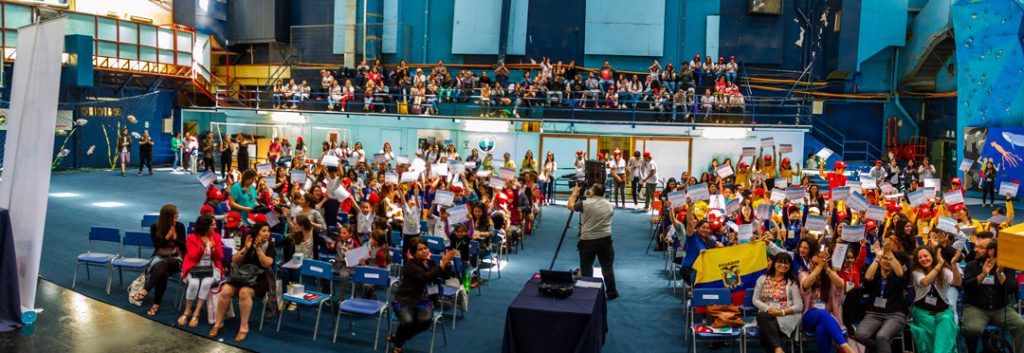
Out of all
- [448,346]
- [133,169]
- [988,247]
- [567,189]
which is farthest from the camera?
[133,169]

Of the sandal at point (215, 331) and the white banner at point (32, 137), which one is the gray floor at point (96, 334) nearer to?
the sandal at point (215, 331)

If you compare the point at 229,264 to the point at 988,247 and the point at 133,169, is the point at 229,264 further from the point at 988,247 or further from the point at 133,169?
the point at 133,169

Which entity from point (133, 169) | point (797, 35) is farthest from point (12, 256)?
point (797, 35)

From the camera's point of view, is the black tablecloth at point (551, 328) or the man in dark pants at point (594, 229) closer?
the black tablecloth at point (551, 328)

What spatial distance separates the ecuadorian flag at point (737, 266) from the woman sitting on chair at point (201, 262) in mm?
5672

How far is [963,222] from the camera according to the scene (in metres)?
11.4

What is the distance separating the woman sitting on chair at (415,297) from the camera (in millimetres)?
8039

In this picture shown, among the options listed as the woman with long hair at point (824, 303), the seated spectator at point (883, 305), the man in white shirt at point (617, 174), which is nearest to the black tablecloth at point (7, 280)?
the woman with long hair at point (824, 303)

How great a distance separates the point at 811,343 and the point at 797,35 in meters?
22.5

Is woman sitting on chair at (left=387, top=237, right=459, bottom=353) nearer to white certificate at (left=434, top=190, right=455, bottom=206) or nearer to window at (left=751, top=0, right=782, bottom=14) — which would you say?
white certificate at (left=434, top=190, right=455, bottom=206)

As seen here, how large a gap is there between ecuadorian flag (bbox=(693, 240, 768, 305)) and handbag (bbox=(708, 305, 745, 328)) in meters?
0.18

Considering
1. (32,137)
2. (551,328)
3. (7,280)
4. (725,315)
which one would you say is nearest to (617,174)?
(725,315)

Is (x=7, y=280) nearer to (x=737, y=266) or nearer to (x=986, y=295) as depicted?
(x=737, y=266)

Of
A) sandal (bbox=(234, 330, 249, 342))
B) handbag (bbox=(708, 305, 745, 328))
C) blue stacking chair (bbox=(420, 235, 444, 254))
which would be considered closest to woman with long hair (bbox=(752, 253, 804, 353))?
handbag (bbox=(708, 305, 745, 328))
